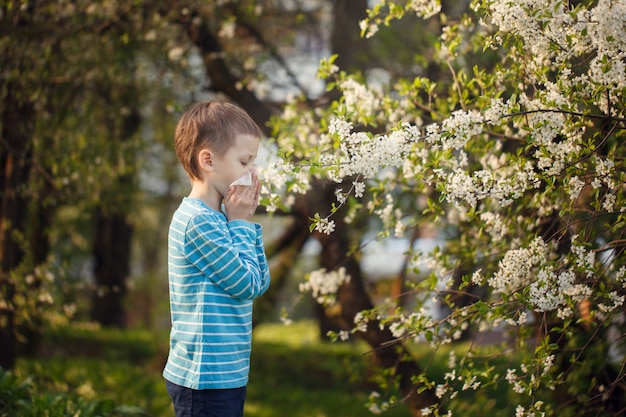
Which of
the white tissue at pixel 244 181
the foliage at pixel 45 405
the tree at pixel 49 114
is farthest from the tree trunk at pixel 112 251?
the white tissue at pixel 244 181

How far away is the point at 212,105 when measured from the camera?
287cm

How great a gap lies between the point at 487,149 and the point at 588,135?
0.63 metres

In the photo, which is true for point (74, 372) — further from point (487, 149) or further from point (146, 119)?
point (146, 119)

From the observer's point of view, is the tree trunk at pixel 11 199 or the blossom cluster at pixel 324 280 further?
the tree trunk at pixel 11 199

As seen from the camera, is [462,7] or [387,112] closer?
[387,112]

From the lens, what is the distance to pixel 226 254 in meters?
2.57

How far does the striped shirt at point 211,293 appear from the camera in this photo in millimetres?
2604

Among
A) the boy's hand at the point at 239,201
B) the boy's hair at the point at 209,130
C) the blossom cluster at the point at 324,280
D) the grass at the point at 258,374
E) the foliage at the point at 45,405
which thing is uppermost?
the boy's hair at the point at 209,130

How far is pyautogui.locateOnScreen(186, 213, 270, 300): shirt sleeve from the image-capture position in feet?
Result: 8.46

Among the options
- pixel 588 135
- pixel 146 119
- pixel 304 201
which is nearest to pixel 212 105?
pixel 588 135

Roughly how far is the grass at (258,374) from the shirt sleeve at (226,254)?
2022 mm

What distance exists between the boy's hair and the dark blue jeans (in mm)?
829

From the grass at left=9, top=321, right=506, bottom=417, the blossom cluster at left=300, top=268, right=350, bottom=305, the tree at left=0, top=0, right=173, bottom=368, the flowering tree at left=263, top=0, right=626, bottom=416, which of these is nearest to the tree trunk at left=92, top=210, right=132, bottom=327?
the grass at left=9, top=321, right=506, bottom=417

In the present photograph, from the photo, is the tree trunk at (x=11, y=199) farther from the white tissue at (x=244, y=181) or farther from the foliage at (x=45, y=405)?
the white tissue at (x=244, y=181)
